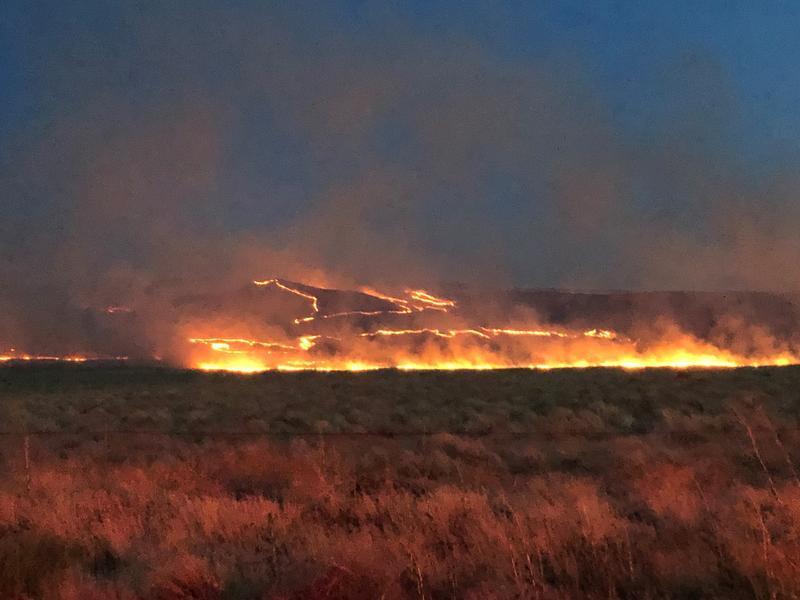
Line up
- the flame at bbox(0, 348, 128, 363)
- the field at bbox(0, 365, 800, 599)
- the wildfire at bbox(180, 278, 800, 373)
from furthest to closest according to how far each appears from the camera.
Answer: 1. the flame at bbox(0, 348, 128, 363)
2. the wildfire at bbox(180, 278, 800, 373)
3. the field at bbox(0, 365, 800, 599)

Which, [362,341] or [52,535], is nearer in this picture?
[52,535]

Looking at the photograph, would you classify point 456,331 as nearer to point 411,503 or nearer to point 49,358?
point 49,358

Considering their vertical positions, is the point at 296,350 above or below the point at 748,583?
above

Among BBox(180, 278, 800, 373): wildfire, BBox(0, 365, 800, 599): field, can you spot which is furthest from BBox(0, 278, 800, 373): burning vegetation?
BBox(0, 365, 800, 599): field

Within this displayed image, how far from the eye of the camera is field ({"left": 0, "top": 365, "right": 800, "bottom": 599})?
6203mm

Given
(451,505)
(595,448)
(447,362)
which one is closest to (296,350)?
(447,362)

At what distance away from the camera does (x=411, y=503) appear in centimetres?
903

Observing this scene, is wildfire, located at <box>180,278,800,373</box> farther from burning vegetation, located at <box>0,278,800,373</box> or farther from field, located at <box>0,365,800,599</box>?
field, located at <box>0,365,800,599</box>

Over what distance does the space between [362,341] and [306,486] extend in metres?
42.6

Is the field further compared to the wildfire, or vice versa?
the wildfire

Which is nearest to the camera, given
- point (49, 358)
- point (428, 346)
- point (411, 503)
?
point (411, 503)

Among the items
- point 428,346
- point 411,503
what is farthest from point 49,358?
point 411,503

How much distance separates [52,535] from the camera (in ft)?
25.9

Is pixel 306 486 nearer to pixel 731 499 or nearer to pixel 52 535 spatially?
pixel 52 535
